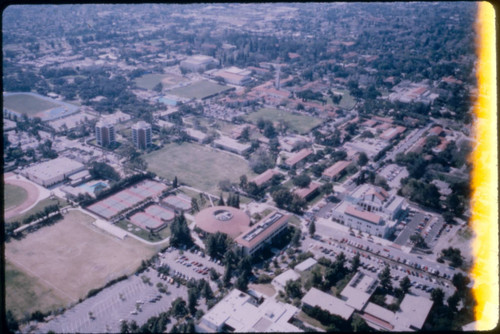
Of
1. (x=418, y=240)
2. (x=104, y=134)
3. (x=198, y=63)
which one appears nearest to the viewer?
(x=418, y=240)

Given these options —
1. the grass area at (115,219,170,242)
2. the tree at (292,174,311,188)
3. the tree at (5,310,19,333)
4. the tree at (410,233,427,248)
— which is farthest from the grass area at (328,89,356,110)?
the tree at (5,310,19,333)

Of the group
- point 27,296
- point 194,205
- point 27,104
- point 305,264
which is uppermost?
point 305,264

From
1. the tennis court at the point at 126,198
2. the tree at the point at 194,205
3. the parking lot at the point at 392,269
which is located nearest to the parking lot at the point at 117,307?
the tree at the point at 194,205

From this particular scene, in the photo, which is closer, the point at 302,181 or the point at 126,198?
the point at 126,198

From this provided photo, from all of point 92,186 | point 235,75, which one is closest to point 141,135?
point 92,186

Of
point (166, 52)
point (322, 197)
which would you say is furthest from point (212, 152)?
point (166, 52)

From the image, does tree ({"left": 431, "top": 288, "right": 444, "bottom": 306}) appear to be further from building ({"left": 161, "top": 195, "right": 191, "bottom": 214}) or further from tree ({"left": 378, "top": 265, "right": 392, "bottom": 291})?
building ({"left": 161, "top": 195, "right": 191, "bottom": 214})

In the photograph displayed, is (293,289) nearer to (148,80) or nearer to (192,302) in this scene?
(192,302)

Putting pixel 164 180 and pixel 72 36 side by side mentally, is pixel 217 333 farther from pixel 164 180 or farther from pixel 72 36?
pixel 72 36
